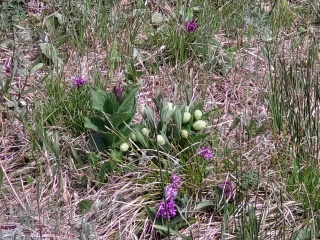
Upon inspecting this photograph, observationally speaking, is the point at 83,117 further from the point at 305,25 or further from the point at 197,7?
the point at 305,25

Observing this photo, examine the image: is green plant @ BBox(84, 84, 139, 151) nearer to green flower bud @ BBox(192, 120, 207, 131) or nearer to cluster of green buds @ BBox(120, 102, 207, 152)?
cluster of green buds @ BBox(120, 102, 207, 152)

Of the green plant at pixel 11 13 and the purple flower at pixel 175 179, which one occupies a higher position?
the green plant at pixel 11 13

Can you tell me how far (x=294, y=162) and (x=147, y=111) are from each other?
57cm

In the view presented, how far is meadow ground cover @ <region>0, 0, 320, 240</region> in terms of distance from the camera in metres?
2.04

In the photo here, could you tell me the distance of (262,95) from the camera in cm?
264

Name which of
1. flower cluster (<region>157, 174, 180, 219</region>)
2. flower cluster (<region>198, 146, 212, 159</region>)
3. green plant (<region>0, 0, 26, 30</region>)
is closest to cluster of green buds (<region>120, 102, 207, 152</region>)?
flower cluster (<region>198, 146, 212, 159</region>)

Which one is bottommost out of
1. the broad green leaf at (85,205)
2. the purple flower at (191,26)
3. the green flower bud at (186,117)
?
the broad green leaf at (85,205)

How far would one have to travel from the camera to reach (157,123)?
91.7 inches

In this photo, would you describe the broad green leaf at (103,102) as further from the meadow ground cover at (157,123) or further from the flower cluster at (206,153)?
the flower cluster at (206,153)

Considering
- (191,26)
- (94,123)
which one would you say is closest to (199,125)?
(94,123)

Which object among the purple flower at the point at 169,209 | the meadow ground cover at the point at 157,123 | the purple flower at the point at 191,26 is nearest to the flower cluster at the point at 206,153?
the meadow ground cover at the point at 157,123

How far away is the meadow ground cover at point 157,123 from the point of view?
204 cm

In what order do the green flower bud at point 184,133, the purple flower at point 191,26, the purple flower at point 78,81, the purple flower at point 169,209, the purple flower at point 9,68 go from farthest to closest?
1. the purple flower at point 191,26
2. the purple flower at point 9,68
3. the purple flower at point 78,81
4. the green flower bud at point 184,133
5. the purple flower at point 169,209

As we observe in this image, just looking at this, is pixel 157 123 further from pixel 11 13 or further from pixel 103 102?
pixel 11 13
